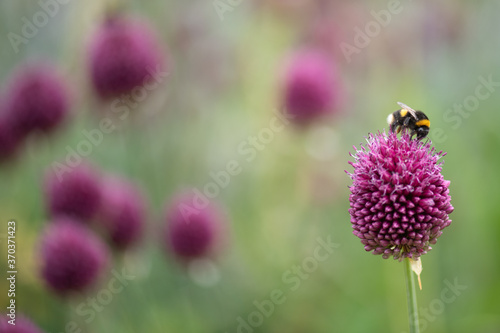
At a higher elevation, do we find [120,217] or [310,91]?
[310,91]

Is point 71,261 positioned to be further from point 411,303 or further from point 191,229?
point 411,303

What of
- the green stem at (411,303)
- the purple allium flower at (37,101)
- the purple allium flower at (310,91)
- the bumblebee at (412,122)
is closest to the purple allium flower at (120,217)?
the purple allium flower at (37,101)

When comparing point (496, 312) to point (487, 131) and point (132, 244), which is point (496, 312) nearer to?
point (487, 131)

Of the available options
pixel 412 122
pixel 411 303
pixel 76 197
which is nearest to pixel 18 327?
pixel 76 197

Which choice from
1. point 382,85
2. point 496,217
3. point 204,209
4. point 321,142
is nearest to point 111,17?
point 204,209

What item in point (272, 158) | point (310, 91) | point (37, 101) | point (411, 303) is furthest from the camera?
point (272, 158)

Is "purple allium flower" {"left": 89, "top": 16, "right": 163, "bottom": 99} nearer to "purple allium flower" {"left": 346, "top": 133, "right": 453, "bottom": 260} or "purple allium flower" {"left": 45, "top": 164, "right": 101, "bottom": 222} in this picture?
"purple allium flower" {"left": 45, "top": 164, "right": 101, "bottom": 222}
